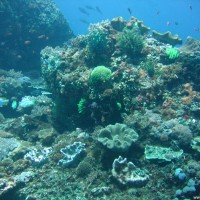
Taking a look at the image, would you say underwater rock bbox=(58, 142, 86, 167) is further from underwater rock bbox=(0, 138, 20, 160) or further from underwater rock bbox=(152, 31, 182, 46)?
underwater rock bbox=(152, 31, 182, 46)

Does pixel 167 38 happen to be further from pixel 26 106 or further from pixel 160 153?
pixel 160 153

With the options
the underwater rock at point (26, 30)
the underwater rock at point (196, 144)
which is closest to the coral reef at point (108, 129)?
the underwater rock at point (196, 144)

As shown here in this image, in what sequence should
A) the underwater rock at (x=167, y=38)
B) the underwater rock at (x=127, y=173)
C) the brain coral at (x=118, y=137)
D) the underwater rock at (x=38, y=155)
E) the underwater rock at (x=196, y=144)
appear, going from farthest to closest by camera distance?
the underwater rock at (x=167, y=38) < the underwater rock at (x=38, y=155) < the underwater rock at (x=196, y=144) < the brain coral at (x=118, y=137) < the underwater rock at (x=127, y=173)

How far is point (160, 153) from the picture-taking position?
741cm

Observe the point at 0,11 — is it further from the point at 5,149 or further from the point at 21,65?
the point at 5,149

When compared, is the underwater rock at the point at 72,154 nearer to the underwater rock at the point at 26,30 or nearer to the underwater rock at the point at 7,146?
the underwater rock at the point at 7,146

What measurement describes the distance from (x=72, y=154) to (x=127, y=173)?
2.10 m

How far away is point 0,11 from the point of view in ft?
57.9

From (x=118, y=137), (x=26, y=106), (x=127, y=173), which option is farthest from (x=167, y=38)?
(x=127, y=173)

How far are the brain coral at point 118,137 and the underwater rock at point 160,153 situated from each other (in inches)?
22.2

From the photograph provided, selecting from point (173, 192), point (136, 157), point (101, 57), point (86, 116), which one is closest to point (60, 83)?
point (86, 116)

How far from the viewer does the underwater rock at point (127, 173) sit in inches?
265

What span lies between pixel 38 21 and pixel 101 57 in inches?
420

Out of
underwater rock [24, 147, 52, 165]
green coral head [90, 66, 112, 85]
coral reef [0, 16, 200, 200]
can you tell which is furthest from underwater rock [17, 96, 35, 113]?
green coral head [90, 66, 112, 85]
